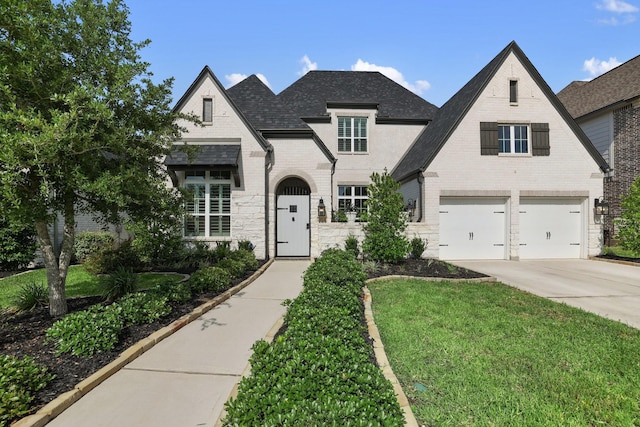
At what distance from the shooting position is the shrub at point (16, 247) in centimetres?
995

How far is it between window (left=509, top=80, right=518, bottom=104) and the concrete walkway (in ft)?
45.6

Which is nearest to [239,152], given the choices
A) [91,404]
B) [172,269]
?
[172,269]

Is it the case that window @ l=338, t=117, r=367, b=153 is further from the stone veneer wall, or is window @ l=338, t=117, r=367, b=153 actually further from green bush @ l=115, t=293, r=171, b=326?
the stone veneer wall

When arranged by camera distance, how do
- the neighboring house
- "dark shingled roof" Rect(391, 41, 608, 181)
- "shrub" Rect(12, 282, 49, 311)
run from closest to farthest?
"shrub" Rect(12, 282, 49, 311)
"dark shingled roof" Rect(391, 41, 608, 181)
the neighboring house

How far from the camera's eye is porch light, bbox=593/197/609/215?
13.3m

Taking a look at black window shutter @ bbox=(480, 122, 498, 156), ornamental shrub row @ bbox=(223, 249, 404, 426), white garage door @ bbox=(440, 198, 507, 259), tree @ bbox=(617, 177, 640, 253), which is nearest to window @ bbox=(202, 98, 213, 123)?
white garage door @ bbox=(440, 198, 507, 259)

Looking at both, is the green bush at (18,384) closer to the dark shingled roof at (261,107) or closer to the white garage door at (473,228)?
the dark shingled roof at (261,107)

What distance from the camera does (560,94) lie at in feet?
79.4

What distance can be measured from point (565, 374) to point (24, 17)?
25.3 ft

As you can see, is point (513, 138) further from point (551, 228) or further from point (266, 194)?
point (266, 194)

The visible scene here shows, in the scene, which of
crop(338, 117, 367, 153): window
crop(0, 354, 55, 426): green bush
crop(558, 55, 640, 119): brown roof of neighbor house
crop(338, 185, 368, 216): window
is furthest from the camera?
crop(558, 55, 640, 119): brown roof of neighbor house

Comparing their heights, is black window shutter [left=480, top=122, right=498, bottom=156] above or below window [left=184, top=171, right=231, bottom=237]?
above

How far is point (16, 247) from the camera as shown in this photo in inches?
398

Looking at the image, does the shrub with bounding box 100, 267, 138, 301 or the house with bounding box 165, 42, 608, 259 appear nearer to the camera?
the shrub with bounding box 100, 267, 138, 301
